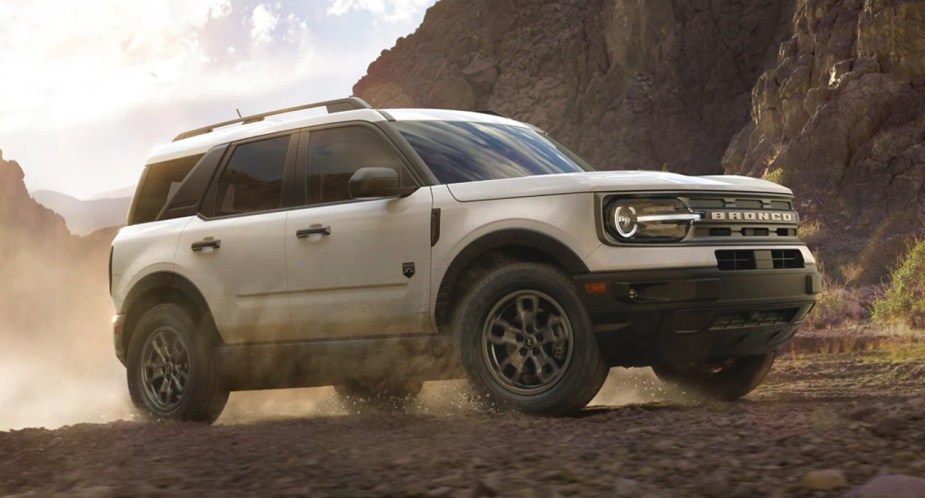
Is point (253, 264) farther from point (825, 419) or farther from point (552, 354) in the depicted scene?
point (825, 419)

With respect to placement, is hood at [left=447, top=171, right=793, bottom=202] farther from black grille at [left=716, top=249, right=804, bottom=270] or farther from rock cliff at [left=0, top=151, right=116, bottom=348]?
rock cliff at [left=0, top=151, right=116, bottom=348]

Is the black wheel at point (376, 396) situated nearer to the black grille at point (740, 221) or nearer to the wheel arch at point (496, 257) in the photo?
the wheel arch at point (496, 257)

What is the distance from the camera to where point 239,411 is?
9398mm

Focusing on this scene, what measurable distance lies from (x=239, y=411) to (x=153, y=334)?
1.27 meters

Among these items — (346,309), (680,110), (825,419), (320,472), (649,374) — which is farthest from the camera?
(680,110)

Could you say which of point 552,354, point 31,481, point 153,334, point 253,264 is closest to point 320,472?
point 31,481

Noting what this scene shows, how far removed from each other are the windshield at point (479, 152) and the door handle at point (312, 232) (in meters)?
0.76

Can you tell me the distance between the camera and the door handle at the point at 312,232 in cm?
728

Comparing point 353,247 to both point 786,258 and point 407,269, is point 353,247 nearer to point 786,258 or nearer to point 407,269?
point 407,269

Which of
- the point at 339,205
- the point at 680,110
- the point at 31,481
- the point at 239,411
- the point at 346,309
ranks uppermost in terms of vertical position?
the point at 680,110

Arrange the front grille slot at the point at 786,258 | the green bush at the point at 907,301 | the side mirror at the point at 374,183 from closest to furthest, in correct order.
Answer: the front grille slot at the point at 786,258 < the side mirror at the point at 374,183 < the green bush at the point at 907,301

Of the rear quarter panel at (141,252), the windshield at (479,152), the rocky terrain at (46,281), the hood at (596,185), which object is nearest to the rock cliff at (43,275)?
the rocky terrain at (46,281)

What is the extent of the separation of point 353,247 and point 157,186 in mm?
2528

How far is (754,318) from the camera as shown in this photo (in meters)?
6.48
